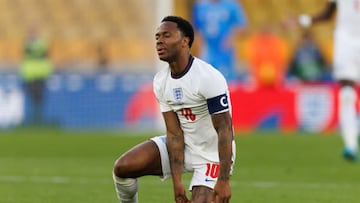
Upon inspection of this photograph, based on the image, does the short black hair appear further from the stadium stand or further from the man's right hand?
the stadium stand

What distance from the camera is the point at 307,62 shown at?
2389cm

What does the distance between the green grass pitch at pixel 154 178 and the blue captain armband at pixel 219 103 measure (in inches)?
82.8

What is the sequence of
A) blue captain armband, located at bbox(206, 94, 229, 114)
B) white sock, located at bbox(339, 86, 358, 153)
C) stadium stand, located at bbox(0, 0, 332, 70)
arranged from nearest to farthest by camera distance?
blue captain armband, located at bbox(206, 94, 229, 114) → white sock, located at bbox(339, 86, 358, 153) → stadium stand, located at bbox(0, 0, 332, 70)

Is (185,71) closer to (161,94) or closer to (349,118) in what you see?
(161,94)

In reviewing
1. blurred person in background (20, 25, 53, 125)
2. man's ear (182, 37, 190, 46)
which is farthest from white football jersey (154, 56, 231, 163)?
blurred person in background (20, 25, 53, 125)

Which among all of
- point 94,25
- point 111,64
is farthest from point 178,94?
point 94,25

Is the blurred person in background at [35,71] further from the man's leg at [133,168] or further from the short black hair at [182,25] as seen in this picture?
the short black hair at [182,25]

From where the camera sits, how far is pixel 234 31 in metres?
19.8

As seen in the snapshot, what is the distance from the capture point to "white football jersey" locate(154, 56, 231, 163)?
7562mm

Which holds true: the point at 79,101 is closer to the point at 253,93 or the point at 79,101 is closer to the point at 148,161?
the point at 253,93

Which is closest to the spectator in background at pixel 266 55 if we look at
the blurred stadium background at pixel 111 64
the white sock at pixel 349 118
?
the blurred stadium background at pixel 111 64

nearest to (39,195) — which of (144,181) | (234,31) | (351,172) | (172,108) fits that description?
(144,181)

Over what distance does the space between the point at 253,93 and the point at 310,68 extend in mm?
2858

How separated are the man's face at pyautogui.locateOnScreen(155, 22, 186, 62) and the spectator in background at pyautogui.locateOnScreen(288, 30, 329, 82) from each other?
15.7m
